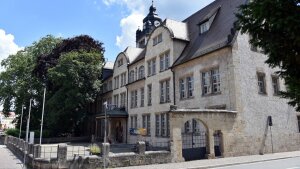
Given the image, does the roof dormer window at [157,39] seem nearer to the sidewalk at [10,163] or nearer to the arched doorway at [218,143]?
the arched doorway at [218,143]

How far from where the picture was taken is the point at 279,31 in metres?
6.41

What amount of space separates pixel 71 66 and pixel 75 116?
24.8 feet

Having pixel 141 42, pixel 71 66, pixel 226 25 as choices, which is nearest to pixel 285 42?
pixel 226 25

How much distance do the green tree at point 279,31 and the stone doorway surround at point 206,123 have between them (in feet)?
32.6

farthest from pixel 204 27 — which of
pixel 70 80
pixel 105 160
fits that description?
pixel 70 80

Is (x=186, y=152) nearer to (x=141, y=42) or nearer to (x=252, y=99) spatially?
(x=252, y=99)

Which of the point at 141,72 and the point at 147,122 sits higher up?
the point at 141,72

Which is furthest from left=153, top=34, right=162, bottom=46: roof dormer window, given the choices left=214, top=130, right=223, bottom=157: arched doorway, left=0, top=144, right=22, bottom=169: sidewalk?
left=0, top=144, right=22, bottom=169: sidewalk

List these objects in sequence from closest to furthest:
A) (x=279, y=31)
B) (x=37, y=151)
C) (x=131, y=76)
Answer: (x=279, y=31) → (x=37, y=151) → (x=131, y=76)

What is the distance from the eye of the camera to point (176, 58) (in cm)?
2638

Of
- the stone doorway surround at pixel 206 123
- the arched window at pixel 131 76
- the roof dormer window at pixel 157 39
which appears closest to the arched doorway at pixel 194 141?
the stone doorway surround at pixel 206 123

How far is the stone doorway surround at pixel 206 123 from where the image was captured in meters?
16.4

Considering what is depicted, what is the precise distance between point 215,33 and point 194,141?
A: 9625 mm

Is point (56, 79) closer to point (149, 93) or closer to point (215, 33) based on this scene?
point (149, 93)
